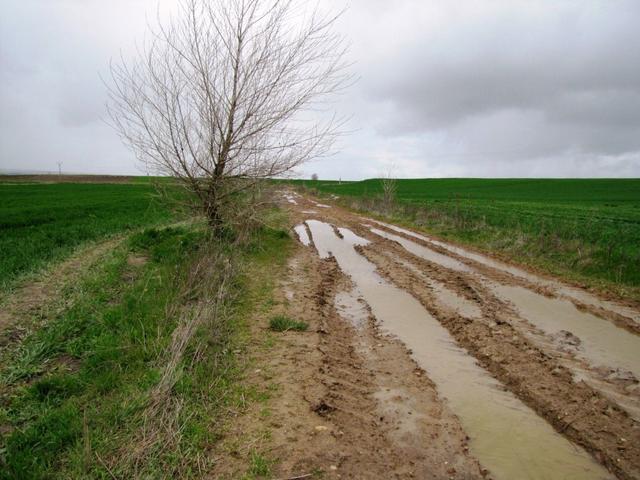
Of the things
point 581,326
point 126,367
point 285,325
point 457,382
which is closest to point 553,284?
point 581,326

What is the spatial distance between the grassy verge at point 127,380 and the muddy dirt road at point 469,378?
874 mm

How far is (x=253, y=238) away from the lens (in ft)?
42.5

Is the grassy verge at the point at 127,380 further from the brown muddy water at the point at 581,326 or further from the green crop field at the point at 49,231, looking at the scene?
the brown muddy water at the point at 581,326

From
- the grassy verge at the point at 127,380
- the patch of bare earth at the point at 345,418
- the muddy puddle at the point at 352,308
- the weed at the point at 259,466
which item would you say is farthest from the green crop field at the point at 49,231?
the weed at the point at 259,466

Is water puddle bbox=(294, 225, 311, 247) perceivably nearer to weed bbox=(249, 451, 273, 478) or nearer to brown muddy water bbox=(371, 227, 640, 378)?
brown muddy water bbox=(371, 227, 640, 378)

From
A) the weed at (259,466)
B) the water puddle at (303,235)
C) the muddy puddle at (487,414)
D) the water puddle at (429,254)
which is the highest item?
the water puddle at (303,235)

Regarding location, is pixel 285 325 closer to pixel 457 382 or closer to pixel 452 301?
pixel 457 382

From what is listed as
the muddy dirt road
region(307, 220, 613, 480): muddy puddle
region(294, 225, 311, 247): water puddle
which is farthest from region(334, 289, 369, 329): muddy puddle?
region(294, 225, 311, 247): water puddle

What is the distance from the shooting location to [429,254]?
44.8ft

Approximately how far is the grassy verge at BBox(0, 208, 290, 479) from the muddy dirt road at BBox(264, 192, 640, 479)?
874mm

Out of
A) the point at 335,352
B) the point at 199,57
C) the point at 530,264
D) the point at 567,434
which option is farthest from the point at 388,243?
the point at 567,434

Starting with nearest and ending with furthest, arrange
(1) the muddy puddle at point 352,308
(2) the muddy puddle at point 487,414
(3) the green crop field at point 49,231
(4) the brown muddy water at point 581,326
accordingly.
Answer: (2) the muddy puddle at point 487,414 < (4) the brown muddy water at point 581,326 < (1) the muddy puddle at point 352,308 < (3) the green crop field at point 49,231

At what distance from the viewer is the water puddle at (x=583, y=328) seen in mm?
5812

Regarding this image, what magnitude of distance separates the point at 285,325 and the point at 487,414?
10.4 feet
